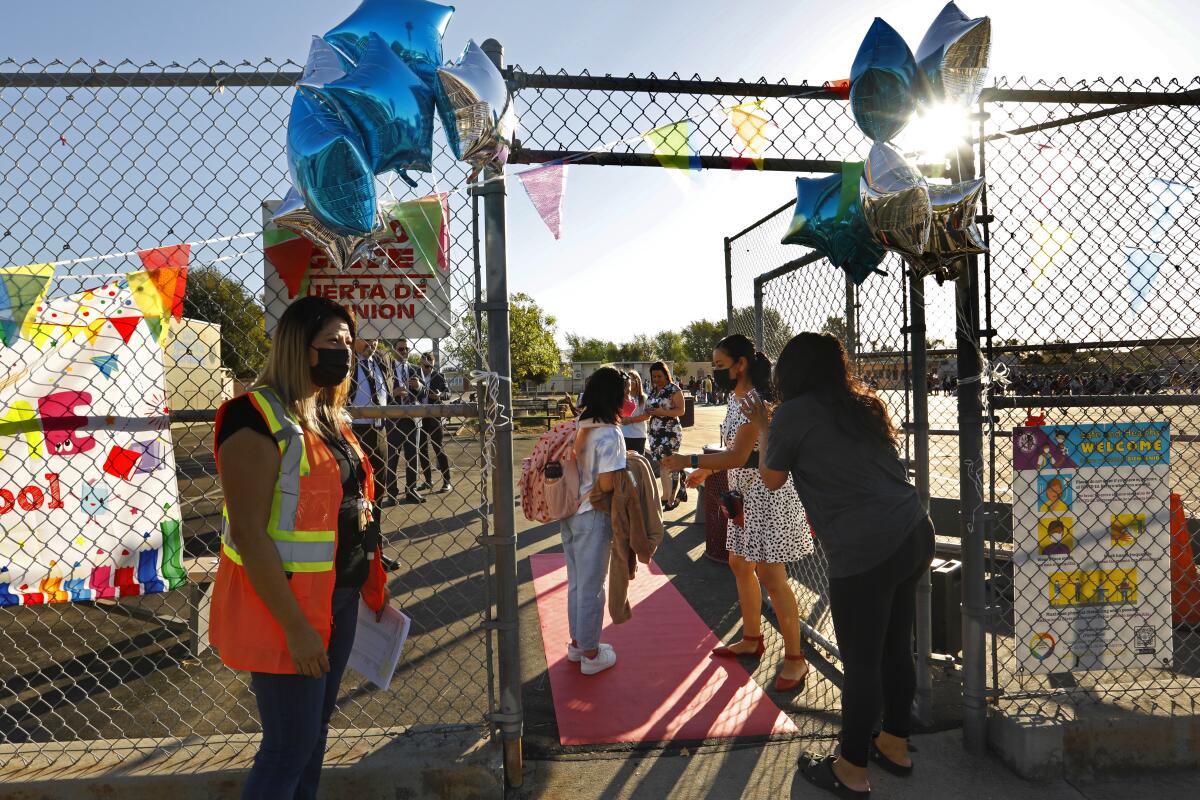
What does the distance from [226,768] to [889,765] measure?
2573mm

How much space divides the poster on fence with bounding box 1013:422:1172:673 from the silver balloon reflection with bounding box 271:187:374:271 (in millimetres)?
2688

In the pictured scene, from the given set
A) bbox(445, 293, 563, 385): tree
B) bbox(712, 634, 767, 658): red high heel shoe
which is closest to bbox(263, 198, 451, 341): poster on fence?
bbox(712, 634, 767, 658): red high heel shoe

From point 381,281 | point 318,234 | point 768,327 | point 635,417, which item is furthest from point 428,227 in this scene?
point 635,417

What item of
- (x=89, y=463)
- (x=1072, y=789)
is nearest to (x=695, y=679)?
(x=1072, y=789)

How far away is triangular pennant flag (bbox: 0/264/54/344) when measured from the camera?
2695 millimetres

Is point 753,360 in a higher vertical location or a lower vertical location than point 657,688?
higher

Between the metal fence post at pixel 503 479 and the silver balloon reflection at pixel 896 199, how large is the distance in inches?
56.1

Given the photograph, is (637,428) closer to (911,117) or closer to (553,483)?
(553,483)

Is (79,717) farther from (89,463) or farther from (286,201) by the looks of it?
(286,201)

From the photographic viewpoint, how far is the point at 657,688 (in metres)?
3.90

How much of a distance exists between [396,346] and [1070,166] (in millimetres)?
3166

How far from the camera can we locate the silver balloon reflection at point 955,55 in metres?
2.73

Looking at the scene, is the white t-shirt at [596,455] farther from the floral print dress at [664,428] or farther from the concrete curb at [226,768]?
the floral print dress at [664,428]

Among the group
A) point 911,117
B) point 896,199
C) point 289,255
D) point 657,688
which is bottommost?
point 657,688
